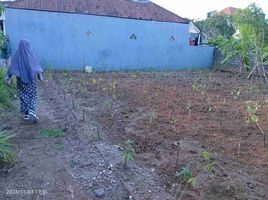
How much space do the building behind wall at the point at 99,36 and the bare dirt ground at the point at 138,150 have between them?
7.52 metres

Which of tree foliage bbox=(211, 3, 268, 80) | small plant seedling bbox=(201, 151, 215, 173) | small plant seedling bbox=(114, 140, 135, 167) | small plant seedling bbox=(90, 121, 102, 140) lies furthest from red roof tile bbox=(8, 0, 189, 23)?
small plant seedling bbox=(201, 151, 215, 173)

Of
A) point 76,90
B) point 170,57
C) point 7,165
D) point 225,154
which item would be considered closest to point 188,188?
point 225,154

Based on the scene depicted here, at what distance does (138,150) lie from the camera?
4332 mm

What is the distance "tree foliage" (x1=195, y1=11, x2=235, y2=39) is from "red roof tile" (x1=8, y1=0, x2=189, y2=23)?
1140 cm

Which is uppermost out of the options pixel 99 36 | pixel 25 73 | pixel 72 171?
pixel 99 36

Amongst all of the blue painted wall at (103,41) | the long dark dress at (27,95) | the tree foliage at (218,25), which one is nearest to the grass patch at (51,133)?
the long dark dress at (27,95)

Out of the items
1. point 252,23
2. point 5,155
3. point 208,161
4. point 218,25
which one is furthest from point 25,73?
point 218,25

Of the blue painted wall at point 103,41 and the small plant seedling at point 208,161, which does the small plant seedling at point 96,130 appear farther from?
the blue painted wall at point 103,41

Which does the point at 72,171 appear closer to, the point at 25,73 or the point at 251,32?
the point at 25,73

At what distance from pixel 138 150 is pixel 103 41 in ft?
38.6

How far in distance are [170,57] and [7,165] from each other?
562 inches

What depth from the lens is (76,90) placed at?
8781 mm

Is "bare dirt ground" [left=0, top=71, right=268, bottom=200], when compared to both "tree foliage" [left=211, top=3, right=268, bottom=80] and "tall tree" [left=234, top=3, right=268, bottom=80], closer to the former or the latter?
"tree foliage" [left=211, top=3, right=268, bottom=80]

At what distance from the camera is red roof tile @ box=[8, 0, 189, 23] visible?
15492 mm
